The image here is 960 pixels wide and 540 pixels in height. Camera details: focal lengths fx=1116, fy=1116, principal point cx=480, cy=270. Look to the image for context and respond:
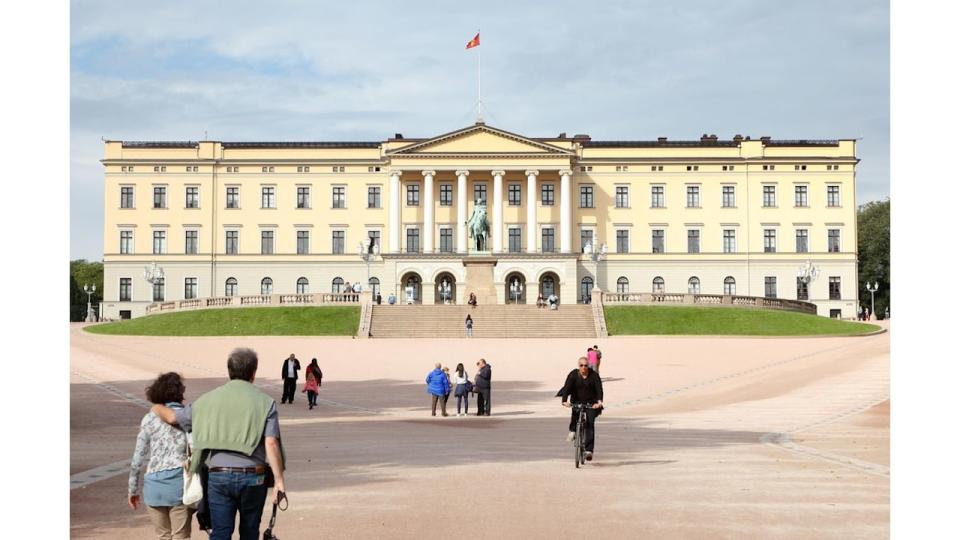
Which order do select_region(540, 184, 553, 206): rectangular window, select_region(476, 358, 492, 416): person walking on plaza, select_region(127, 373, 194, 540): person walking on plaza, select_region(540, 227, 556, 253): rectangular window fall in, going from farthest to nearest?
select_region(540, 184, 553, 206): rectangular window < select_region(540, 227, 556, 253): rectangular window < select_region(476, 358, 492, 416): person walking on plaza < select_region(127, 373, 194, 540): person walking on plaza

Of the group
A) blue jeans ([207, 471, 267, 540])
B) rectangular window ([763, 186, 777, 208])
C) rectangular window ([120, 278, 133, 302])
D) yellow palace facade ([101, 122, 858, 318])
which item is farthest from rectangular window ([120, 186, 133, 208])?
blue jeans ([207, 471, 267, 540])

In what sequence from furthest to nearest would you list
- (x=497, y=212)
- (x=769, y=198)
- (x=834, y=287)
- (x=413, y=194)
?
(x=413, y=194) < (x=769, y=198) < (x=834, y=287) < (x=497, y=212)

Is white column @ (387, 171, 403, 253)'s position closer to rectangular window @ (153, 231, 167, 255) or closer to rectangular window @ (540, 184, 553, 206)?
rectangular window @ (540, 184, 553, 206)

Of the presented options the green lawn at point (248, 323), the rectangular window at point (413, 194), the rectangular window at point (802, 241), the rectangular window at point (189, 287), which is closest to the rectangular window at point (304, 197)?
the rectangular window at point (413, 194)

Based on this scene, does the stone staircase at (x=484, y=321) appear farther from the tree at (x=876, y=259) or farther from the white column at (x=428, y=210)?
the tree at (x=876, y=259)

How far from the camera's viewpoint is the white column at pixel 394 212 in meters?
92.2

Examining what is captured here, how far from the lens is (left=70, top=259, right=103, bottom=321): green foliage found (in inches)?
4117

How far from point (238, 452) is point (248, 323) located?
Result: 194 feet

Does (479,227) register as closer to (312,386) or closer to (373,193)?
(373,193)

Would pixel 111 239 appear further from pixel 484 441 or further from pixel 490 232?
pixel 484 441

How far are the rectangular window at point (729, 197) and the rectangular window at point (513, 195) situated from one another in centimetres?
1763

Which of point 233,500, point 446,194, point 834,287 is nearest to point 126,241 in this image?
point 446,194

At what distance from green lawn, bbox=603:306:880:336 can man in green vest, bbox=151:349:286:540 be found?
56.1 metres

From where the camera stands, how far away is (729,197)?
312 ft
